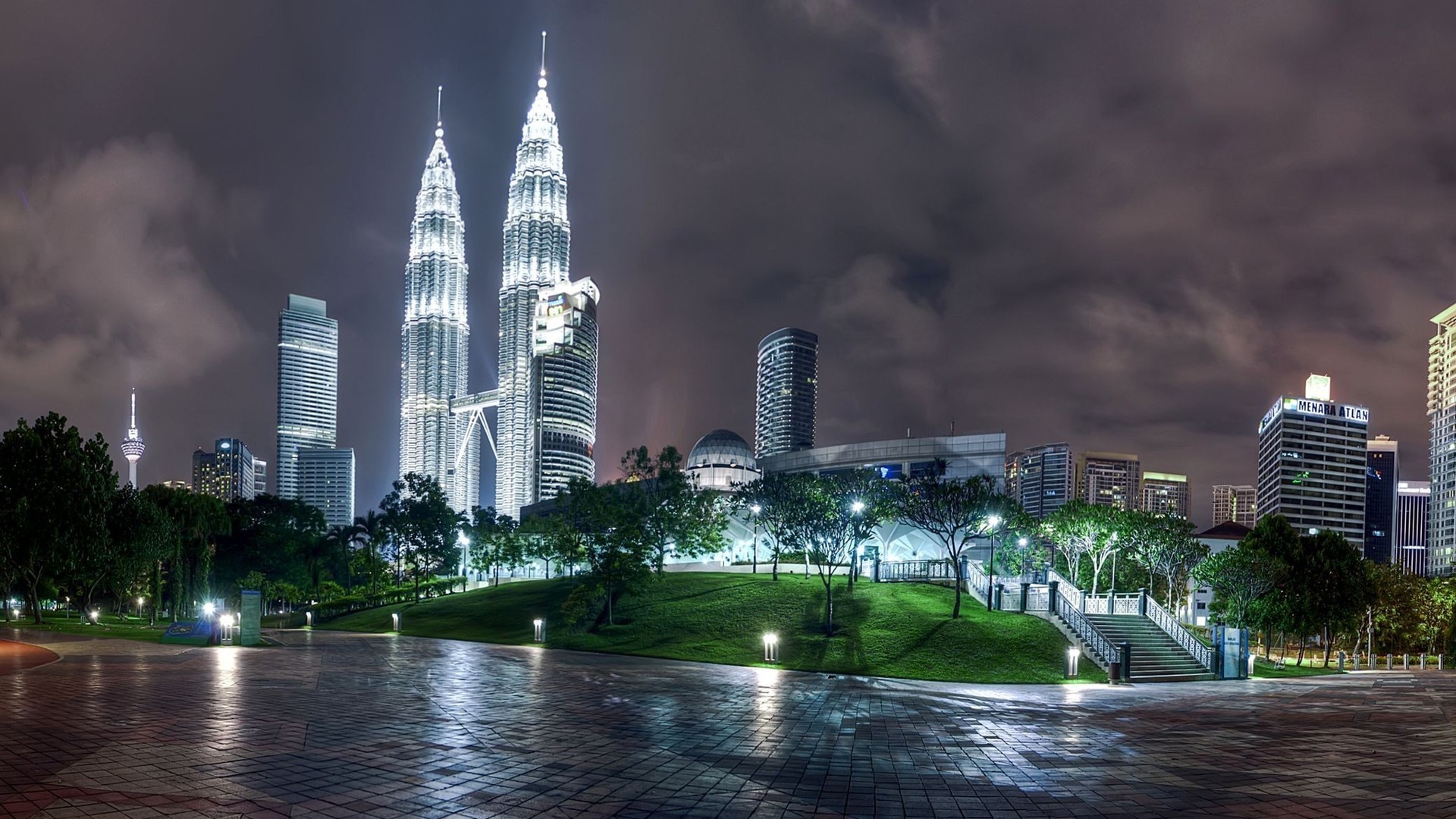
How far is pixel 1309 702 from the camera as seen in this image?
890 inches

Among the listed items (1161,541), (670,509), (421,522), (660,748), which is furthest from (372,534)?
(660,748)

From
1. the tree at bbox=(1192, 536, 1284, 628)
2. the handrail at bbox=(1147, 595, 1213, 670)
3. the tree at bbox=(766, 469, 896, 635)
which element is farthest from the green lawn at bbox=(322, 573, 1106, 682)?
the tree at bbox=(1192, 536, 1284, 628)

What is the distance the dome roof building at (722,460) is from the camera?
14550 centimetres

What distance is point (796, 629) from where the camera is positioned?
37.0 metres

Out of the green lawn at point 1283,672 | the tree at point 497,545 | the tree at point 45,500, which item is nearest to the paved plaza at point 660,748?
the green lawn at point 1283,672

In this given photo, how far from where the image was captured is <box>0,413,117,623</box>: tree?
39812 mm

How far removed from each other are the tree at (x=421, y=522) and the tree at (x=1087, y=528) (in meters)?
55.5

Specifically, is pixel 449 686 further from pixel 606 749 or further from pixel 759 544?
pixel 759 544

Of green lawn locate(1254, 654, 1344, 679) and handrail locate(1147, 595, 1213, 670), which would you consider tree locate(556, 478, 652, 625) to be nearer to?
handrail locate(1147, 595, 1213, 670)

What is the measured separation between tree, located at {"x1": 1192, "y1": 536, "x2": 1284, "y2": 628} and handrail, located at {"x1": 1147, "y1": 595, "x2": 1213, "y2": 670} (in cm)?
1202

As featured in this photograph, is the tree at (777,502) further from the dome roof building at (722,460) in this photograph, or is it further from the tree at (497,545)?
the dome roof building at (722,460)

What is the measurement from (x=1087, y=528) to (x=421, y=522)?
59366 mm

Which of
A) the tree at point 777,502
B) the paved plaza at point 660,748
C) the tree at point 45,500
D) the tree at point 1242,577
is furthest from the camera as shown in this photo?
the tree at point 1242,577

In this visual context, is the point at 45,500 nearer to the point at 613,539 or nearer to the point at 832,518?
the point at 613,539
